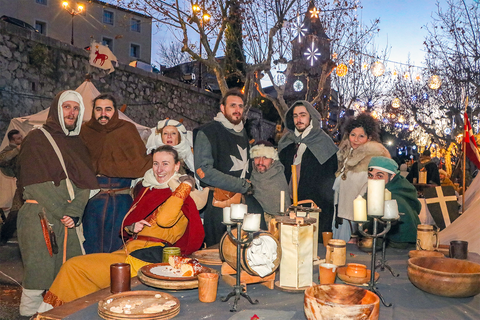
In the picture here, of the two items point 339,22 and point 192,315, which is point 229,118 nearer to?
point 192,315

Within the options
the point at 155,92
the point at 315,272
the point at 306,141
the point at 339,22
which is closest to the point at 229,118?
the point at 306,141

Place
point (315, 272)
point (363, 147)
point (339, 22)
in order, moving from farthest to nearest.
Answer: point (339, 22) → point (363, 147) → point (315, 272)

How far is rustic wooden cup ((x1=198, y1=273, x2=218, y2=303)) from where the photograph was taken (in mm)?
1709

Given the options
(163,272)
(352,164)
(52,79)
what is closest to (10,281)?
(163,272)

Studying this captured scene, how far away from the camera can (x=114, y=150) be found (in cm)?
371

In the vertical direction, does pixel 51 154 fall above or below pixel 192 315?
above

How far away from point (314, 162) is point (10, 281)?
3753 millimetres

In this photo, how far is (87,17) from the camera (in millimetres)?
32906

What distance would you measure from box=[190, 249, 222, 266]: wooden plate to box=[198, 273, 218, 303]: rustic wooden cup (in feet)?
2.11

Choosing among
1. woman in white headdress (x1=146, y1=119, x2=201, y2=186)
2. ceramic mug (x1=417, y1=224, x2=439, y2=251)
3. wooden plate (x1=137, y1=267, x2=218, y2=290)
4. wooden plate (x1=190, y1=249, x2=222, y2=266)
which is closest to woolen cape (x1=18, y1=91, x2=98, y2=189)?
woman in white headdress (x1=146, y1=119, x2=201, y2=186)

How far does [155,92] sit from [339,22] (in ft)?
29.6

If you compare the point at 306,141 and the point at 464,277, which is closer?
the point at 464,277

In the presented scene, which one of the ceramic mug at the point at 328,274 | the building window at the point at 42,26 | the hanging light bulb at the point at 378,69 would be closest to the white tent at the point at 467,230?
the ceramic mug at the point at 328,274

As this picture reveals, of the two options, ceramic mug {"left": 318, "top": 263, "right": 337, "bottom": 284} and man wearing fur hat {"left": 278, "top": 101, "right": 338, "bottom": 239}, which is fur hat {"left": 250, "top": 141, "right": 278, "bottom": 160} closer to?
man wearing fur hat {"left": 278, "top": 101, "right": 338, "bottom": 239}
